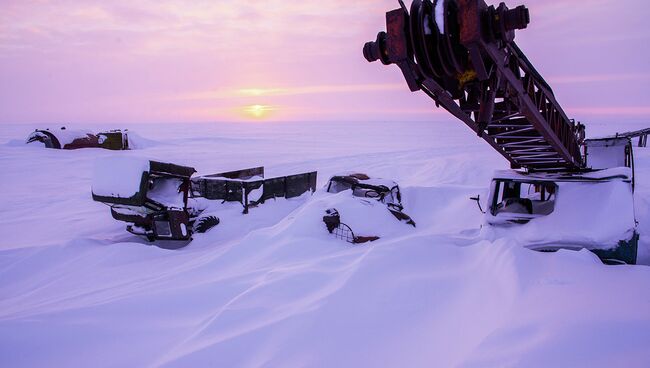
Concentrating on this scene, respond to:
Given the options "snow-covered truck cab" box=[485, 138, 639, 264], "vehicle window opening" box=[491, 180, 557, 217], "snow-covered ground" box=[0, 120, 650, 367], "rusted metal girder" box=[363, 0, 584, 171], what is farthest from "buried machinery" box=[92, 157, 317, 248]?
"snow-covered truck cab" box=[485, 138, 639, 264]

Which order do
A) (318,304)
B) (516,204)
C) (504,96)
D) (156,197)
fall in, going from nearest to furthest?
1. (318,304)
2. (504,96)
3. (516,204)
4. (156,197)

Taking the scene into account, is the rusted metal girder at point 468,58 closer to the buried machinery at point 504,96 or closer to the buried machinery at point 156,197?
the buried machinery at point 504,96

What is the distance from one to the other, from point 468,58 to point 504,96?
32.0 inches

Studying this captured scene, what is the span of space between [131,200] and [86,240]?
3.86 ft

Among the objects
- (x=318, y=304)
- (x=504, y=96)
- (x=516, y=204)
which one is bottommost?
(x=318, y=304)

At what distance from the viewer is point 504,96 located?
4.45 meters

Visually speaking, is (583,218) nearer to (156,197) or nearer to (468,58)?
(468,58)

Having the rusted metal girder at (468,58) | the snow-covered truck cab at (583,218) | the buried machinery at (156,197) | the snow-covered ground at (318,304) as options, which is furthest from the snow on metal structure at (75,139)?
the snow-covered truck cab at (583,218)

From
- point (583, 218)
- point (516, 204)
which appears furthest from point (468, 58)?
point (516, 204)

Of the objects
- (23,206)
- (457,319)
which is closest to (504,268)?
(457,319)

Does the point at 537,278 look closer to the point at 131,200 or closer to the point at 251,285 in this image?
the point at 251,285

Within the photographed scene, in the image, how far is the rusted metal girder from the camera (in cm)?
350

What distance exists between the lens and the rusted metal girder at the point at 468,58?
3.50m

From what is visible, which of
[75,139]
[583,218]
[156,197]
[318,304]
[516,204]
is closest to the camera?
[318,304]
